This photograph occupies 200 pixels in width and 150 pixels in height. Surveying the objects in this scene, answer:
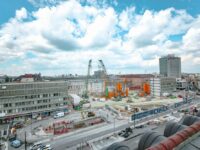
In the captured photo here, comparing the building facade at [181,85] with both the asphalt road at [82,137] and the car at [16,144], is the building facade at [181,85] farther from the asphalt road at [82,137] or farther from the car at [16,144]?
the car at [16,144]

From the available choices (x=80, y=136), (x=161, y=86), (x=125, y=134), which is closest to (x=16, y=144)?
(x=80, y=136)

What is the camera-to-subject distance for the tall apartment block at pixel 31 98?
59.7 meters

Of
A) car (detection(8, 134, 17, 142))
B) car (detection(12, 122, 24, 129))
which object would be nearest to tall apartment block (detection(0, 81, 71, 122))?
car (detection(12, 122, 24, 129))

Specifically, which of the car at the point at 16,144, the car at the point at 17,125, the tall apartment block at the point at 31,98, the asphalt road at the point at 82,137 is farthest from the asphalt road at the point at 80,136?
the tall apartment block at the point at 31,98

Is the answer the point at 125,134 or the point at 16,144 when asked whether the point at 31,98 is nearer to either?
the point at 16,144

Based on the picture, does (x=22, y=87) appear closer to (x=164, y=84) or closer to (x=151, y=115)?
(x=151, y=115)

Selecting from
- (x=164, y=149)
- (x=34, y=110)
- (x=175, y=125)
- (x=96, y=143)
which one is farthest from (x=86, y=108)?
(x=164, y=149)

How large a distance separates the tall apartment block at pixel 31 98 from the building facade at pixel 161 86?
235ft

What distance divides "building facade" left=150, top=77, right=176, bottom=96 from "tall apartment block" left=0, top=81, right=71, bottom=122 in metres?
71.5

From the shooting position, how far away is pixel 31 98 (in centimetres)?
6419

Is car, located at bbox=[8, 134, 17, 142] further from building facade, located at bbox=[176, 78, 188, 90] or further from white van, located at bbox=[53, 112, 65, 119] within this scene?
building facade, located at bbox=[176, 78, 188, 90]

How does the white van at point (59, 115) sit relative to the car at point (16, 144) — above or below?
above

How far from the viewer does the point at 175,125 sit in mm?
22906

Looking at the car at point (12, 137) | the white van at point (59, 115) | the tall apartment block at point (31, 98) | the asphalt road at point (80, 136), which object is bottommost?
the car at point (12, 137)
